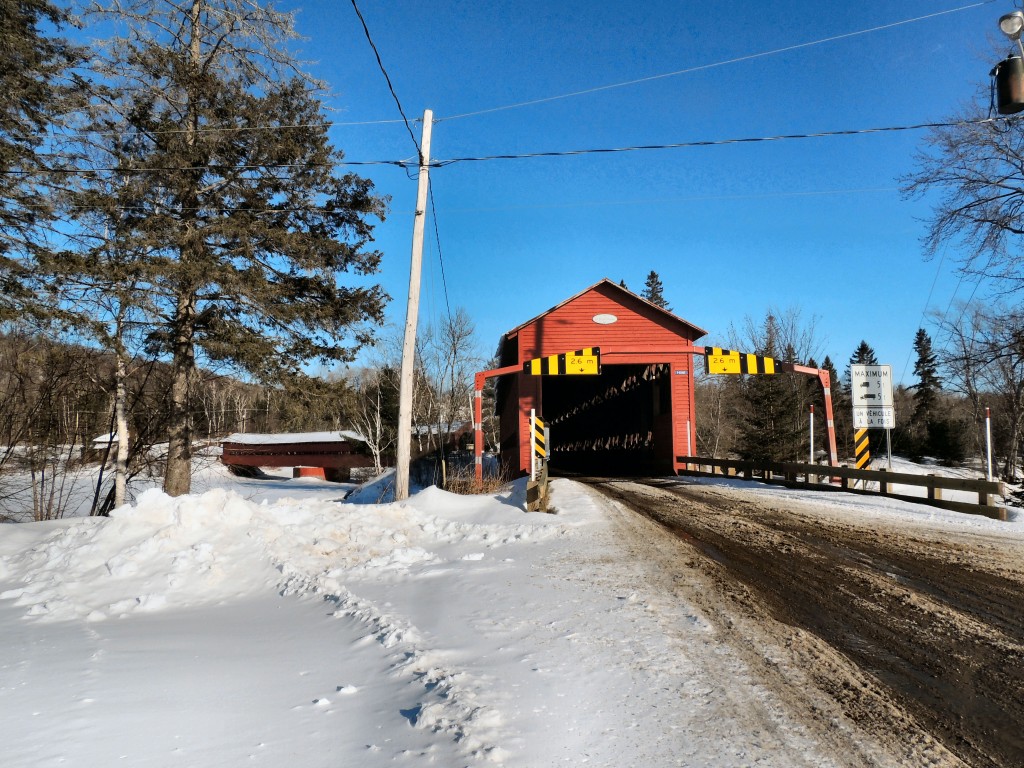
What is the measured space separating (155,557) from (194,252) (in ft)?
24.7

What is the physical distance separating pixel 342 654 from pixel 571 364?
1323 centimetres

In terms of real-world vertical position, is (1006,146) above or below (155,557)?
above

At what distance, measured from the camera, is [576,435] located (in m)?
31.5

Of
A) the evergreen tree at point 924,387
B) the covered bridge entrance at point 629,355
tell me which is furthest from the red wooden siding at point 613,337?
the evergreen tree at point 924,387

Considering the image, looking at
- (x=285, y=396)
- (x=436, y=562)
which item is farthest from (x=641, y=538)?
(x=285, y=396)

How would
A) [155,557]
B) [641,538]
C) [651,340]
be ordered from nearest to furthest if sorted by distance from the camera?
[155,557]
[641,538]
[651,340]

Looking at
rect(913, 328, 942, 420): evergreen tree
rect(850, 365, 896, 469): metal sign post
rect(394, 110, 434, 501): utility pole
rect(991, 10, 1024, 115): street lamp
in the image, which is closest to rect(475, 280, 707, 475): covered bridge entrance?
rect(850, 365, 896, 469): metal sign post

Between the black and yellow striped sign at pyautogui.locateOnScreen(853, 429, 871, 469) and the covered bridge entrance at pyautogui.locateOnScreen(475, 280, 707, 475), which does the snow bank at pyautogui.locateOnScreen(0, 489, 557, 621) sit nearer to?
the black and yellow striped sign at pyautogui.locateOnScreen(853, 429, 871, 469)

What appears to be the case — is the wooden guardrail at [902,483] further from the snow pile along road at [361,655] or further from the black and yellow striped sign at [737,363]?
the snow pile along road at [361,655]

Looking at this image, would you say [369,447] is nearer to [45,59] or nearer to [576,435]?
[576,435]

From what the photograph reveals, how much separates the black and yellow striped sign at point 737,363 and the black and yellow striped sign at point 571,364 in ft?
9.34

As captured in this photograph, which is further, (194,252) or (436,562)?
(194,252)

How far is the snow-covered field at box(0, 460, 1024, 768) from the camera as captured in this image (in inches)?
120

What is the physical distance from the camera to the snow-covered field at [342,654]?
3.06 metres
